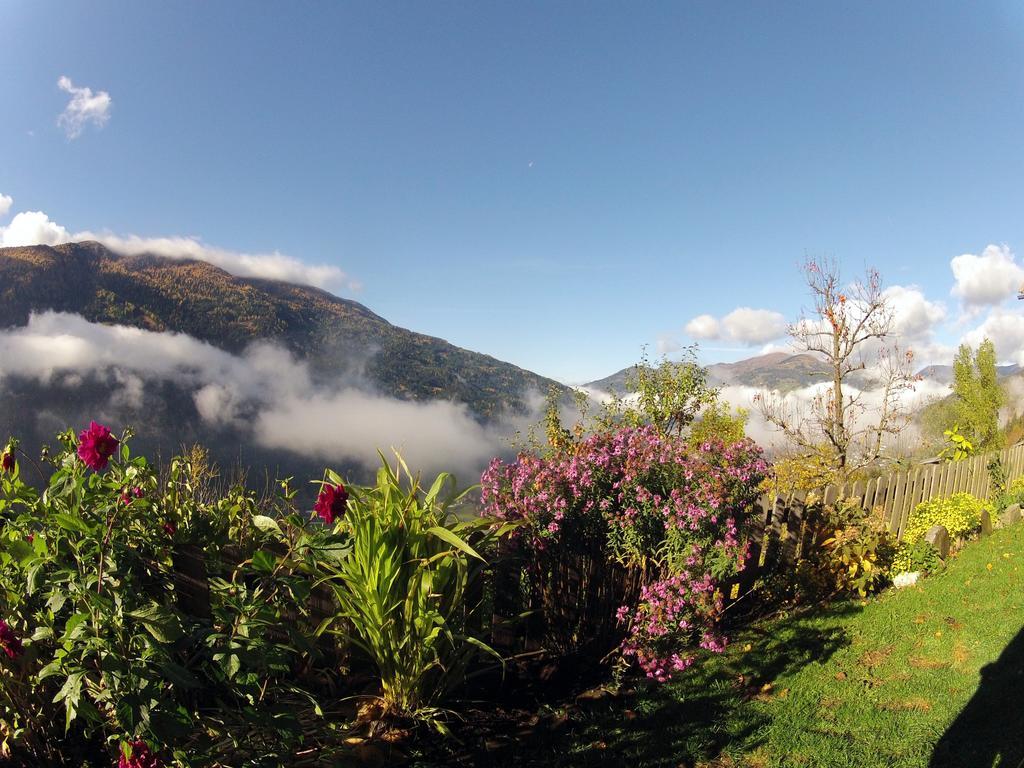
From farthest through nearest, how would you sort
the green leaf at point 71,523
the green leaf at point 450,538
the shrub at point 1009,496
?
the shrub at point 1009,496 < the green leaf at point 450,538 < the green leaf at point 71,523

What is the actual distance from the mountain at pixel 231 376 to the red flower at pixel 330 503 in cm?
4793

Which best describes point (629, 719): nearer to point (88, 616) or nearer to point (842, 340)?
point (88, 616)

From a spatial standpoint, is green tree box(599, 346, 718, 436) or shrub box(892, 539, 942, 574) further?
green tree box(599, 346, 718, 436)

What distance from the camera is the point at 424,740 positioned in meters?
3.07

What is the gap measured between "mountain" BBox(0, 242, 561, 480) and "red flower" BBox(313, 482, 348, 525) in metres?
47.9

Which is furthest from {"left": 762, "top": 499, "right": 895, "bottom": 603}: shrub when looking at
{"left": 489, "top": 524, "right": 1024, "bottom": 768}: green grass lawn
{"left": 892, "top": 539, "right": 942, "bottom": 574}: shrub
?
{"left": 489, "top": 524, "right": 1024, "bottom": 768}: green grass lawn

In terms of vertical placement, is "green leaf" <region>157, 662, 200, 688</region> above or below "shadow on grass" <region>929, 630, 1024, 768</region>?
→ above

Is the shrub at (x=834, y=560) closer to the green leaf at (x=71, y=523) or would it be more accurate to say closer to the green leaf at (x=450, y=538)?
the green leaf at (x=450, y=538)

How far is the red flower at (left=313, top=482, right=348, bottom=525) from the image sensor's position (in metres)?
2.70

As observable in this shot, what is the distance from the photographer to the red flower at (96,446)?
2.43 m

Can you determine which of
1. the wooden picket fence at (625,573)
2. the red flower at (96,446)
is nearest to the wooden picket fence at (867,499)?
the wooden picket fence at (625,573)

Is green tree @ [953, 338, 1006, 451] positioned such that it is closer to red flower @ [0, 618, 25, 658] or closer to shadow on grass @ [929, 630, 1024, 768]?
shadow on grass @ [929, 630, 1024, 768]

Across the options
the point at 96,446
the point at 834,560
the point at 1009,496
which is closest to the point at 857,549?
the point at 834,560

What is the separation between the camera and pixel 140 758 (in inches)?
78.4
